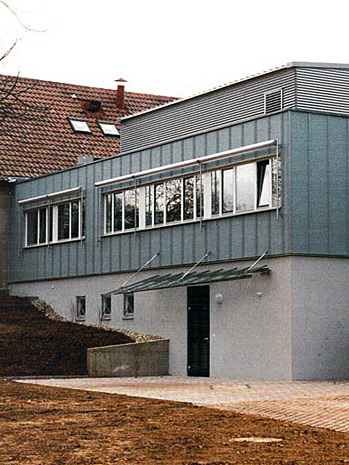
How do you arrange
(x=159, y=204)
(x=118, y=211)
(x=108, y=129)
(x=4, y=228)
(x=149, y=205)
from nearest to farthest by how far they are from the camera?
(x=159, y=204), (x=149, y=205), (x=118, y=211), (x=4, y=228), (x=108, y=129)

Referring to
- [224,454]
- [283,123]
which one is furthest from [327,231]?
[224,454]

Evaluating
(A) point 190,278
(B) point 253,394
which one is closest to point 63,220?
(A) point 190,278

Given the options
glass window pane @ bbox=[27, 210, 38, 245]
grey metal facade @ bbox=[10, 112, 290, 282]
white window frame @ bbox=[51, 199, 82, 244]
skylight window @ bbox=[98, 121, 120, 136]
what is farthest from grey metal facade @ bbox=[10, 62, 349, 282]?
skylight window @ bbox=[98, 121, 120, 136]

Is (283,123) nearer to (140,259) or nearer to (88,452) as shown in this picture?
(140,259)

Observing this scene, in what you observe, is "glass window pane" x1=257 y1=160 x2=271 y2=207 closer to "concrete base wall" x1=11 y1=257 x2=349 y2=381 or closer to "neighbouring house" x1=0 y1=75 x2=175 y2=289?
"concrete base wall" x1=11 y1=257 x2=349 y2=381

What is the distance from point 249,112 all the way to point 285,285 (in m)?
6.79

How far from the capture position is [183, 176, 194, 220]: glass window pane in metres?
28.6

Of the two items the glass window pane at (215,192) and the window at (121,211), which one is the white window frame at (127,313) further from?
the glass window pane at (215,192)

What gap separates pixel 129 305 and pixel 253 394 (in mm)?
11568

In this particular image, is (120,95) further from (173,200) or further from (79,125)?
(173,200)

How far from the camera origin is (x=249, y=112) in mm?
29703

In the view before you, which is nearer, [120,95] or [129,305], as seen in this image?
[129,305]

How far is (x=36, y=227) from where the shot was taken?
1480 inches

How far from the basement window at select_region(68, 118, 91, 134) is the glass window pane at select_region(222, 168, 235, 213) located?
1500cm
